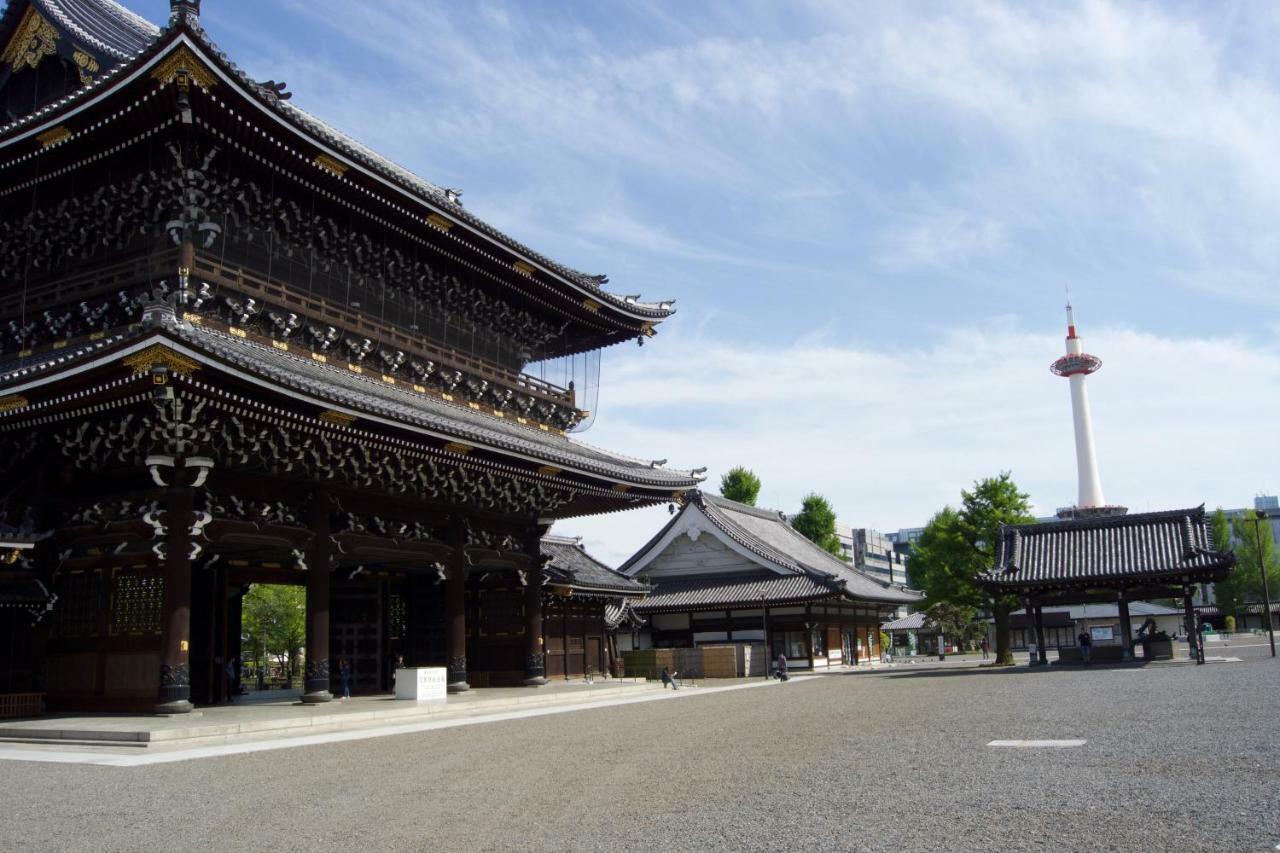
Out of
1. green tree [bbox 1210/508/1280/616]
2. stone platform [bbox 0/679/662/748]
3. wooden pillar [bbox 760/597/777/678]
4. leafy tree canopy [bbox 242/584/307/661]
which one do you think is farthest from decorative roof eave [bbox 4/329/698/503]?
green tree [bbox 1210/508/1280/616]

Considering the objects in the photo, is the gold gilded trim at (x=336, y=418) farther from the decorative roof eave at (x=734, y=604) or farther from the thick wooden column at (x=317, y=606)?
the decorative roof eave at (x=734, y=604)

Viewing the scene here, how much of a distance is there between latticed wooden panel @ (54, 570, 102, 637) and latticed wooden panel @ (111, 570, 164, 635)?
569mm

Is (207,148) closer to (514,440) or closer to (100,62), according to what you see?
(100,62)

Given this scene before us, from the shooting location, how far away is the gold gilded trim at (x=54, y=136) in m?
18.6

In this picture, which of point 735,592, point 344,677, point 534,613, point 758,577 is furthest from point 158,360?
point 758,577

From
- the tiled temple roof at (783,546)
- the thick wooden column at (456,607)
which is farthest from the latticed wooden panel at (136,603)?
the tiled temple roof at (783,546)

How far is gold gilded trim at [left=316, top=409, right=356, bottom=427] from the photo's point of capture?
18.6 metres

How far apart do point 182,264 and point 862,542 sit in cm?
14200

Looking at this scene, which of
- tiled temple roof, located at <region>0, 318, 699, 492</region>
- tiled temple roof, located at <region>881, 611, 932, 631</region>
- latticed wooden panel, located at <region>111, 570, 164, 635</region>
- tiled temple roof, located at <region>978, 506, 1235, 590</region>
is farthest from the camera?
tiled temple roof, located at <region>881, 611, 932, 631</region>

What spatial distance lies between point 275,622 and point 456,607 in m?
29.8

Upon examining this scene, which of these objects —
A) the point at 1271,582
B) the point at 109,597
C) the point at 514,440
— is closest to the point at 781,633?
the point at 514,440

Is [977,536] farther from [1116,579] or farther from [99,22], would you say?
[99,22]

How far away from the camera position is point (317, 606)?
2070cm

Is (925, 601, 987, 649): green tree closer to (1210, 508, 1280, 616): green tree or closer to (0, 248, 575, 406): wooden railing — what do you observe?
(1210, 508, 1280, 616): green tree
